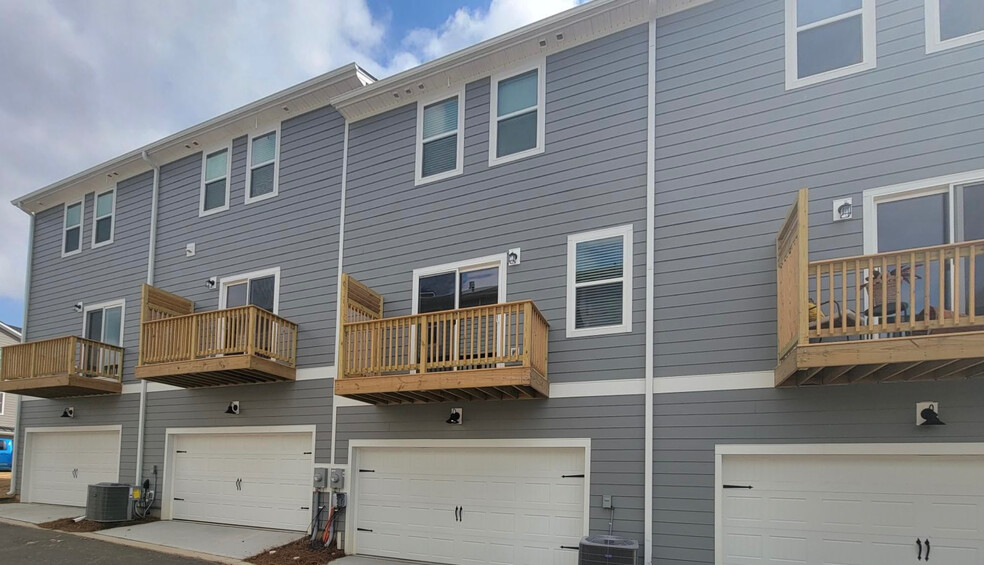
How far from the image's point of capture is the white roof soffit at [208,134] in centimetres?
1065

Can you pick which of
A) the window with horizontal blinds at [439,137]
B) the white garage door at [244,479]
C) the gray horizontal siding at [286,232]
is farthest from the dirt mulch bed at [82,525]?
the window with horizontal blinds at [439,137]

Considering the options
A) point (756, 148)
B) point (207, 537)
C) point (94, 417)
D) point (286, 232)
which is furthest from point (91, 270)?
point (756, 148)

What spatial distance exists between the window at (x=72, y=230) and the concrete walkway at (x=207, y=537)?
7246 millimetres

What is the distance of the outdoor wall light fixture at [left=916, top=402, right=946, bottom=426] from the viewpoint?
19.7 ft

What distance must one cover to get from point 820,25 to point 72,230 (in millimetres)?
15941

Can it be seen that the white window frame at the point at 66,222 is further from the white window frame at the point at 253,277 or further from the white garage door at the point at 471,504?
the white garage door at the point at 471,504

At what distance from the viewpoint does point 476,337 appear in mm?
8281

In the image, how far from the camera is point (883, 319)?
5.44 metres

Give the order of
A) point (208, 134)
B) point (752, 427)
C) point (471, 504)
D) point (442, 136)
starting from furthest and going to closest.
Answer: point (208, 134)
point (442, 136)
point (471, 504)
point (752, 427)

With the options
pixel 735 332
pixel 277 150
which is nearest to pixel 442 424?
pixel 735 332

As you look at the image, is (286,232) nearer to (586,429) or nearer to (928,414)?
(586,429)

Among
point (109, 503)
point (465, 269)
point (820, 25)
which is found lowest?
point (109, 503)

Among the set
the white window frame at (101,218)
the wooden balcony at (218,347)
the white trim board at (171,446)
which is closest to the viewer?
the wooden balcony at (218,347)

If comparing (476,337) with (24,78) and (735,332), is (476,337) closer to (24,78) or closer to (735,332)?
(735,332)
